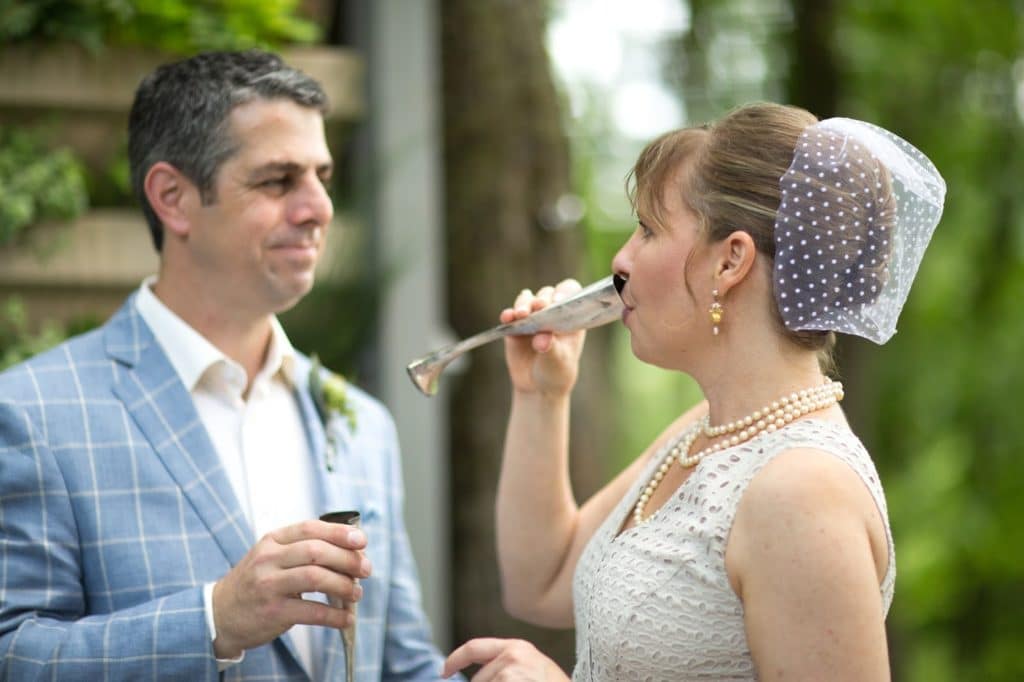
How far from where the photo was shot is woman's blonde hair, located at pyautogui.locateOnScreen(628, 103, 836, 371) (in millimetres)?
1969

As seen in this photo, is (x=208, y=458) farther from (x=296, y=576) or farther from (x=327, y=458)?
(x=296, y=576)

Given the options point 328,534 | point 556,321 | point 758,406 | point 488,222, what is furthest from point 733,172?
point 488,222

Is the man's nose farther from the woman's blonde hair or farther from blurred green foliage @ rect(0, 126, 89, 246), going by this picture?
blurred green foliage @ rect(0, 126, 89, 246)

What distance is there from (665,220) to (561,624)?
3.28 feet

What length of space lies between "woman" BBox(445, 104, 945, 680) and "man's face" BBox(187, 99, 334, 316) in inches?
32.9

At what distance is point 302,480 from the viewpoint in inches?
106

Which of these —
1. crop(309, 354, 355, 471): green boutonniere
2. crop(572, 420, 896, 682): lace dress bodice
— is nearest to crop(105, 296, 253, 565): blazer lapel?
crop(309, 354, 355, 471): green boutonniere

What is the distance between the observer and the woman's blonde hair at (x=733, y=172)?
1.97 meters

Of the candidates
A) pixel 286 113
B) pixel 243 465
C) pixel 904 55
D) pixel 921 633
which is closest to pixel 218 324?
pixel 243 465

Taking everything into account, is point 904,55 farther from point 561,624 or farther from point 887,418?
point 561,624

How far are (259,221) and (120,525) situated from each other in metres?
0.70

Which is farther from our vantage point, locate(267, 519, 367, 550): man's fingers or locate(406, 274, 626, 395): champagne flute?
locate(406, 274, 626, 395): champagne flute

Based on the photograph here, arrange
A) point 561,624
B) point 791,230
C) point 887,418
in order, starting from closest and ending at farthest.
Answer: point 791,230 → point 561,624 → point 887,418

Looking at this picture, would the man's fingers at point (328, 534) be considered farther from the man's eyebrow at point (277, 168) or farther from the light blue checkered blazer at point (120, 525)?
the man's eyebrow at point (277, 168)
